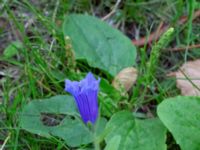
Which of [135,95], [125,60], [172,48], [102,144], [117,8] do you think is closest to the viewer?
[102,144]

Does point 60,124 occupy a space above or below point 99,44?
below

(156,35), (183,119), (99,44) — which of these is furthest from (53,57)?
(183,119)

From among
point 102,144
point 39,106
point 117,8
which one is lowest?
point 102,144

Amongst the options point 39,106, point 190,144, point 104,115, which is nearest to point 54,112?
point 39,106

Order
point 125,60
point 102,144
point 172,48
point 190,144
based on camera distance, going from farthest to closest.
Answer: point 172,48
point 125,60
point 102,144
point 190,144

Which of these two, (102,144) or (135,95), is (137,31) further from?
(102,144)

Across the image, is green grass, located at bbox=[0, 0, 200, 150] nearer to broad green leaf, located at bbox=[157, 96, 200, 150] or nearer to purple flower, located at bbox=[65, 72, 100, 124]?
broad green leaf, located at bbox=[157, 96, 200, 150]

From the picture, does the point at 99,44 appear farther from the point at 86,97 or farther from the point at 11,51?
the point at 86,97
